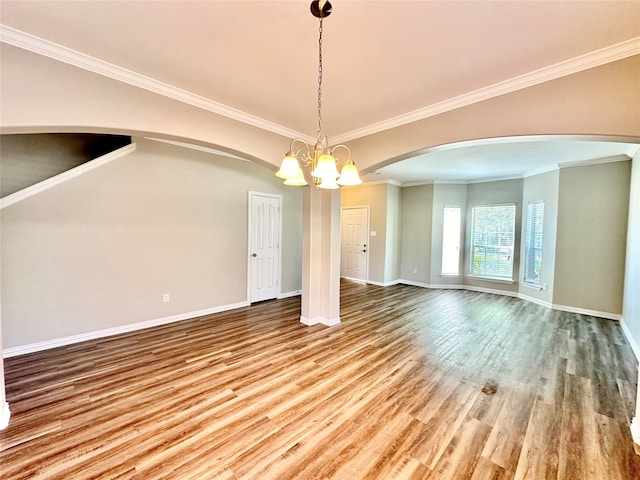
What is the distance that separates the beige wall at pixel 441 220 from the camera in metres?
6.96

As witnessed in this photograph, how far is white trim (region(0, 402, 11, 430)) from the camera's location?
1963mm

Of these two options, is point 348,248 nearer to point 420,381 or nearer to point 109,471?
point 420,381

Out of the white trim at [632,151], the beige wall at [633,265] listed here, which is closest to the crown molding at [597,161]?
the white trim at [632,151]

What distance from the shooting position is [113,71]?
2.31 meters

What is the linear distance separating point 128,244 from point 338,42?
12.3 feet

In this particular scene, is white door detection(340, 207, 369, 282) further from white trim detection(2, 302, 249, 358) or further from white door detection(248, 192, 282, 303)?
white trim detection(2, 302, 249, 358)

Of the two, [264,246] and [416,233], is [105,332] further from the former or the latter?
[416,233]

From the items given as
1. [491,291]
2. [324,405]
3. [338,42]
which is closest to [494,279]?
[491,291]

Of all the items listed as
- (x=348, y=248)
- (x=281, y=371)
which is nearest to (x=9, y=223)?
(x=281, y=371)

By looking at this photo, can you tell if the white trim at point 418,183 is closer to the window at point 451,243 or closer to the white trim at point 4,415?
the window at point 451,243

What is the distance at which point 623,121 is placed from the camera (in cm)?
193

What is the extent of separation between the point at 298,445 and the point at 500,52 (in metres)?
3.24

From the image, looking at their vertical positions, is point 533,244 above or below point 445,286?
above

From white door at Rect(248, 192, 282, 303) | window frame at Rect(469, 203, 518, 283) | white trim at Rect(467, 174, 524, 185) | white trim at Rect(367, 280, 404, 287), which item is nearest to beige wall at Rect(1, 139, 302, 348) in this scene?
white door at Rect(248, 192, 282, 303)
